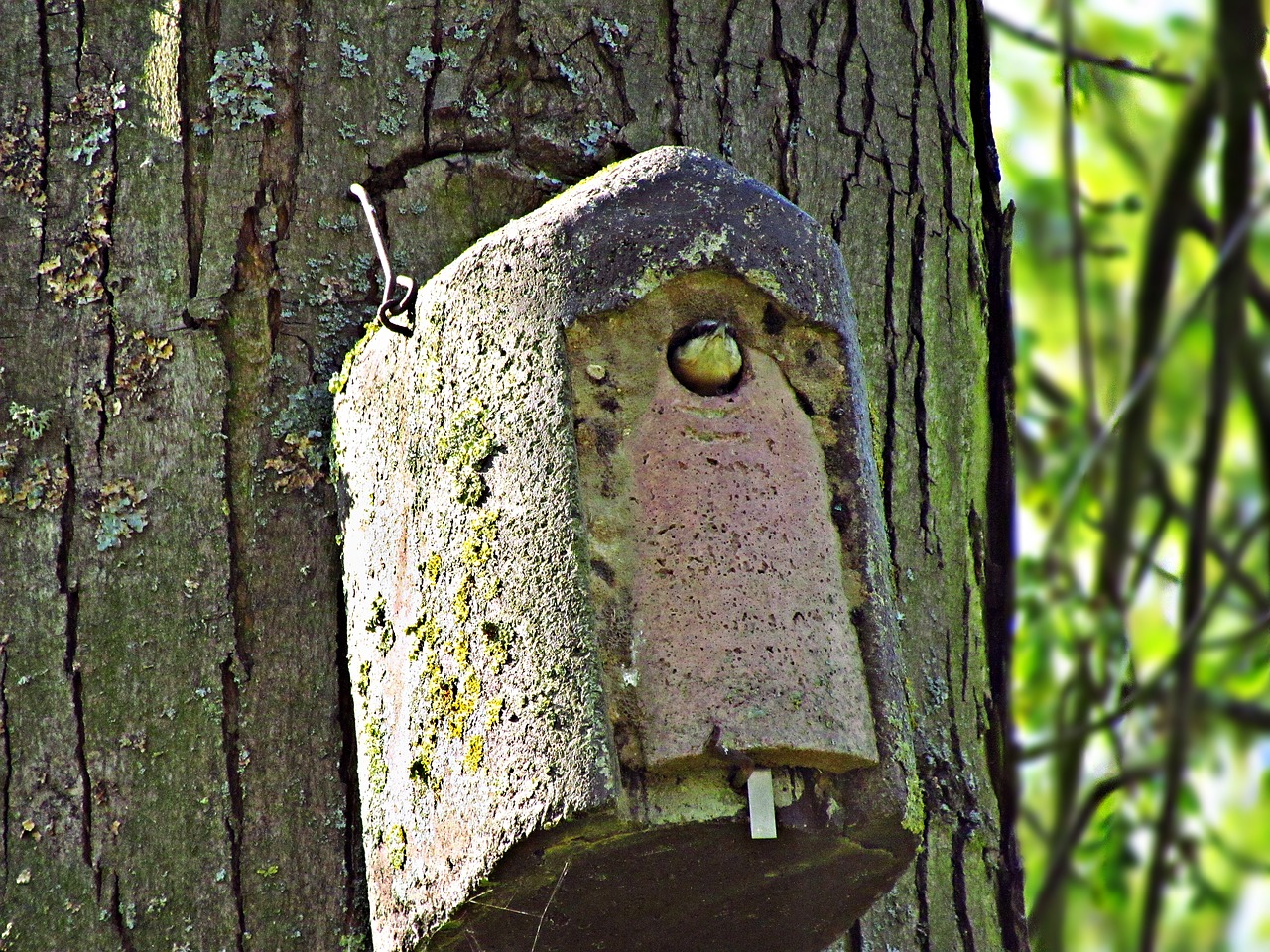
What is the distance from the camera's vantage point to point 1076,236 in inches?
97.1

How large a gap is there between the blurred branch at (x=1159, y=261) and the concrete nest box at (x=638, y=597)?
1.26 metres

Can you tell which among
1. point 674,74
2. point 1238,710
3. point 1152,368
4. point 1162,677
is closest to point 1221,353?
point 1152,368

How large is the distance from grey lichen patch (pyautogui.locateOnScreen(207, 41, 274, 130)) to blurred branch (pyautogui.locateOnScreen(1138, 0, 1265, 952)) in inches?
56.4

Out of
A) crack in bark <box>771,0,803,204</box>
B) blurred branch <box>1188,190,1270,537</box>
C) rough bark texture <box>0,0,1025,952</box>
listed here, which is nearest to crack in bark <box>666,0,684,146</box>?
rough bark texture <box>0,0,1025,952</box>

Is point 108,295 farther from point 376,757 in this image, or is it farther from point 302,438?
point 376,757

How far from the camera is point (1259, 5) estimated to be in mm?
2549

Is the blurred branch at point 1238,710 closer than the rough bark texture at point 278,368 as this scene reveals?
No

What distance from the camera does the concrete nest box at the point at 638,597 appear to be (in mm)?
1200

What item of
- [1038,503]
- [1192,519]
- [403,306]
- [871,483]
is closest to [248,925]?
[403,306]

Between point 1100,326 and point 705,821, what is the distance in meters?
2.71

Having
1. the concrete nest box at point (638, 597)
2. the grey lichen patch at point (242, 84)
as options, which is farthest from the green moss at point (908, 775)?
the grey lichen patch at point (242, 84)

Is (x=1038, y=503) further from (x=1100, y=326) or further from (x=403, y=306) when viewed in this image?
(x=403, y=306)

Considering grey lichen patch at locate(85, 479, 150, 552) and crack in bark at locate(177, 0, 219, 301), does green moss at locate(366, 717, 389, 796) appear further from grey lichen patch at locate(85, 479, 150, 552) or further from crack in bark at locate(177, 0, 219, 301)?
crack in bark at locate(177, 0, 219, 301)

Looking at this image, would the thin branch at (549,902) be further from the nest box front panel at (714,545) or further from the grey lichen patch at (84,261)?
the grey lichen patch at (84,261)
